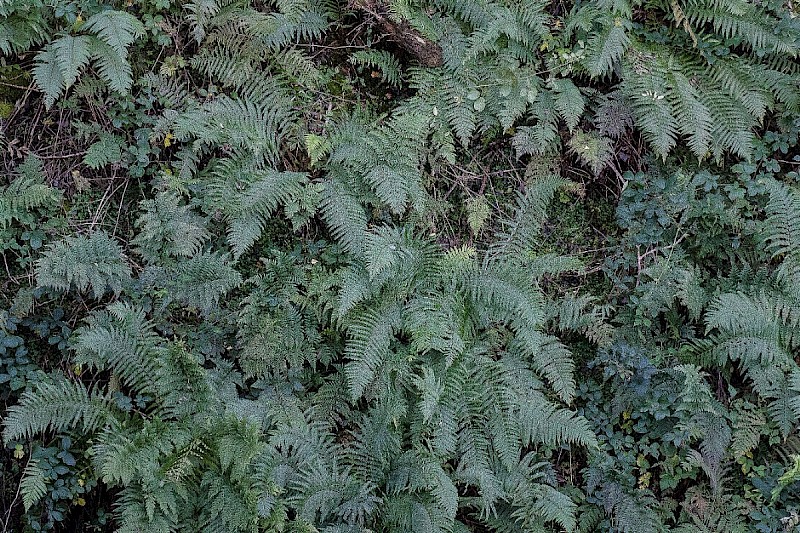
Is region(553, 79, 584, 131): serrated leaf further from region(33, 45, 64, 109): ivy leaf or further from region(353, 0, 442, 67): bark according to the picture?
region(33, 45, 64, 109): ivy leaf

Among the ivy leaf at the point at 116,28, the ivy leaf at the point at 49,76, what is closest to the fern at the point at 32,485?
the ivy leaf at the point at 49,76

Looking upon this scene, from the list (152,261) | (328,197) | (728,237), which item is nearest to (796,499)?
(728,237)

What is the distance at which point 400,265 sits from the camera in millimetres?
5043

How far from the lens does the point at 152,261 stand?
4.96 meters

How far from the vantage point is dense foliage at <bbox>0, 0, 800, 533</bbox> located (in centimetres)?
470

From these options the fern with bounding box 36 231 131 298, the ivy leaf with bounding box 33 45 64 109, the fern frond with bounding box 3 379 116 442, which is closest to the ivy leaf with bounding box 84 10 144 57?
the ivy leaf with bounding box 33 45 64 109

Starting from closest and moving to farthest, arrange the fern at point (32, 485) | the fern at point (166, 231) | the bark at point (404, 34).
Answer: the fern at point (32, 485), the fern at point (166, 231), the bark at point (404, 34)

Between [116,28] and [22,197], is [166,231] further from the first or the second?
[116,28]

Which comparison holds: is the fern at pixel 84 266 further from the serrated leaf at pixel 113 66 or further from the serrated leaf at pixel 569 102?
the serrated leaf at pixel 569 102

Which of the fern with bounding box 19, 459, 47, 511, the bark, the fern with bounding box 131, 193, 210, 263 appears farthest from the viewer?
the bark

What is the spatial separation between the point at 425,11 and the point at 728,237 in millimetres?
2938

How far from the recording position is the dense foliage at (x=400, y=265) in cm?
470

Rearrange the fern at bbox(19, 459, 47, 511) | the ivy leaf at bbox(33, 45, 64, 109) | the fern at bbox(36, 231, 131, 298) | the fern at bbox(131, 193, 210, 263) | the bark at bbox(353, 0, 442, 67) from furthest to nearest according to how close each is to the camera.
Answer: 1. the bark at bbox(353, 0, 442, 67)
2. the fern at bbox(131, 193, 210, 263)
3. the ivy leaf at bbox(33, 45, 64, 109)
4. the fern at bbox(36, 231, 131, 298)
5. the fern at bbox(19, 459, 47, 511)

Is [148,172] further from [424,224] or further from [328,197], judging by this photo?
[424,224]
